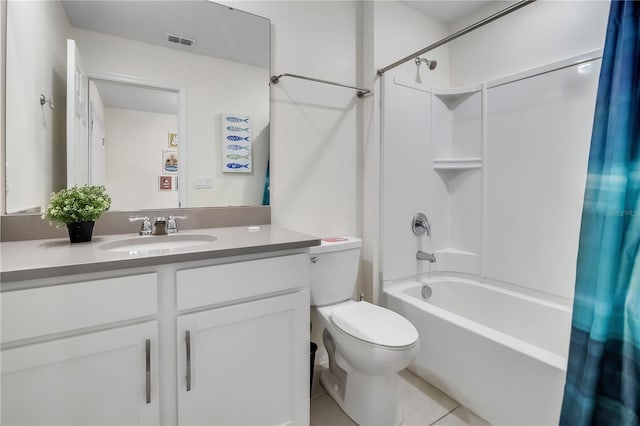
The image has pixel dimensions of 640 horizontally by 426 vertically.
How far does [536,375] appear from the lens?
4.24 ft

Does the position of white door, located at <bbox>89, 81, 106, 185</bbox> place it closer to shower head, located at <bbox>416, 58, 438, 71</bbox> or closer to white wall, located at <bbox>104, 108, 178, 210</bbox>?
white wall, located at <bbox>104, 108, 178, 210</bbox>

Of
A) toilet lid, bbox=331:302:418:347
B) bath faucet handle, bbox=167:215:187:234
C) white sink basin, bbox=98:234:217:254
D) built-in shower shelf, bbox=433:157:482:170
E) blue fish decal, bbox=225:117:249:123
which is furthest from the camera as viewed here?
built-in shower shelf, bbox=433:157:482:170

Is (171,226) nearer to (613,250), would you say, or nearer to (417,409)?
(417,409)

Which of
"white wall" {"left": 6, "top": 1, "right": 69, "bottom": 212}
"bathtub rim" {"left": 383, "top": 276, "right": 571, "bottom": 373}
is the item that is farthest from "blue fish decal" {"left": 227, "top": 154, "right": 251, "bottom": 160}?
"bathtub rim" {"left": 383, "top": 276, "right": 571, "bottom": 373}

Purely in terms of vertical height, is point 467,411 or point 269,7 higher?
point 269,7

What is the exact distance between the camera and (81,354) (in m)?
0.90

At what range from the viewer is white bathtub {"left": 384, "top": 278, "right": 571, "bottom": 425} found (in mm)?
1298

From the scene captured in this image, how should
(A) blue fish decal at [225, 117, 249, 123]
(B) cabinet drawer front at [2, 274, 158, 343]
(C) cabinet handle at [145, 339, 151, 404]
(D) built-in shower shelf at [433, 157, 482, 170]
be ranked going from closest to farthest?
(B) cabinet drawer front at [2, 274, 158, 343] → (C) cabinet handle at [145, 339, 151, 404] → (A) blue fish decal at [225, 117, 249, 123] → (D) built-in shower shelf at [433, 157, 482, 170]

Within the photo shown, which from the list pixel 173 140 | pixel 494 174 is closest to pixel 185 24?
pixel 173 140

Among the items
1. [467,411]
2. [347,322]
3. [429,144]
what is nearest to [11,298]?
[347,322]

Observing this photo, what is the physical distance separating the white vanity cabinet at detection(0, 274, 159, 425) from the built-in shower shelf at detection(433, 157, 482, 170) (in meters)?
2.05

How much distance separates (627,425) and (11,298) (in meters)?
1.86

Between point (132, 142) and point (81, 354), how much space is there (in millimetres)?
931

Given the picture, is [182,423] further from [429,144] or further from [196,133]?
[429,144]
